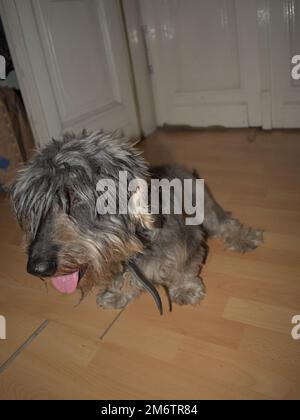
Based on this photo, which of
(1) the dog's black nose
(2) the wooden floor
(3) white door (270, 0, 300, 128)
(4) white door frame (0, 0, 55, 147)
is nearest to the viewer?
(1) the dog's black nose

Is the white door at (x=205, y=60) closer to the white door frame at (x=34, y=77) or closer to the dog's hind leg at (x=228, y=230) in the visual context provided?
the white door frame at (x=34, y=77)

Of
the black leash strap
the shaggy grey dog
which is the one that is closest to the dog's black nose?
the shaggy grey dog

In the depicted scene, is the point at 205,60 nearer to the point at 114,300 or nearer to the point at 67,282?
the point at 114,300

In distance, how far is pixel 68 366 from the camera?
138cm

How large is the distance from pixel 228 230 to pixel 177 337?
2.48 ft

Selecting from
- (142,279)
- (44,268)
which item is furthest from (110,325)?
(44,268)

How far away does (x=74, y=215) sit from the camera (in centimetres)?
121

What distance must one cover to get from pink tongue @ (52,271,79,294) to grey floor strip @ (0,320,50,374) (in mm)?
443

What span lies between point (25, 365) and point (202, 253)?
948 millimetres

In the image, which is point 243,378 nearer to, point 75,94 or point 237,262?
point 237,262

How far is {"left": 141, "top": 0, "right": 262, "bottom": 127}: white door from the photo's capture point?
3.30 m

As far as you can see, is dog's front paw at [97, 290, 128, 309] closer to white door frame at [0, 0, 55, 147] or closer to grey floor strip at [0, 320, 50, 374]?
grey floor strip at [0, 320, 50, 374]

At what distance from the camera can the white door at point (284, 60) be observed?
3.03 metres
